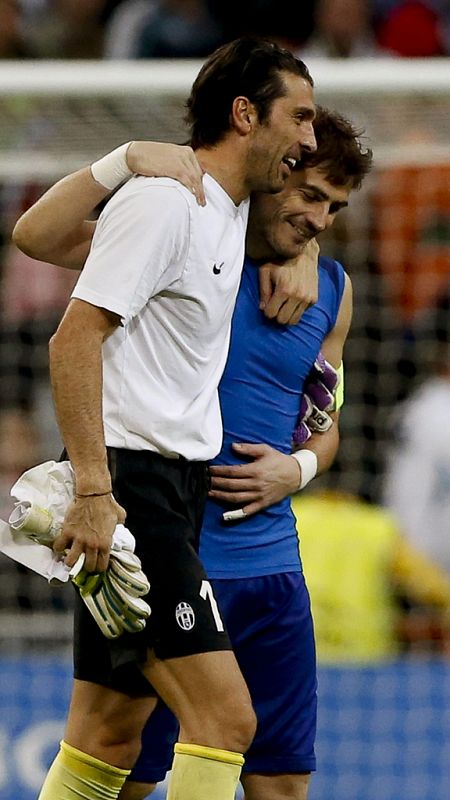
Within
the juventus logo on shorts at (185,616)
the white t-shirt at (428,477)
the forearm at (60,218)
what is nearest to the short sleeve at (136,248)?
the forearm at (60,218)

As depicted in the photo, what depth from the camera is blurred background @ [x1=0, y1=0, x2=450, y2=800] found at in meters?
5.03

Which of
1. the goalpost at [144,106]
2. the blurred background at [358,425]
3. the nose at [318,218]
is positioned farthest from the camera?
the blurred background at [358,425]

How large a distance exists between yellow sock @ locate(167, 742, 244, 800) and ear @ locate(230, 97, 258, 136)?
1.14m

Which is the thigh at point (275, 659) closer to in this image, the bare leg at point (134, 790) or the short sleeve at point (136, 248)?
the bare leg at point (134, 790)

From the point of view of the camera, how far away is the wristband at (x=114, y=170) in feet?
9.80

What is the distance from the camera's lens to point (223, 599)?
3.33 meters

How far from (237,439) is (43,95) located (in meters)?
1.94

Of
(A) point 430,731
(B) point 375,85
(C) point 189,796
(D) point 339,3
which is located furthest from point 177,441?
(D) point 339,3

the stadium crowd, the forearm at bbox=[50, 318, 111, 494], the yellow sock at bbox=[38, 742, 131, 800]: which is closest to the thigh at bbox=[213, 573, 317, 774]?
the yellow sock at bbox=[38, 742, 131, 800]

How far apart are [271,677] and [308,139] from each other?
1125 mm

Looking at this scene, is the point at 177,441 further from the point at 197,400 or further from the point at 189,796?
the point at 189,796

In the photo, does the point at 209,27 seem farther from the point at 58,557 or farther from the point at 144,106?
the point at 58,557

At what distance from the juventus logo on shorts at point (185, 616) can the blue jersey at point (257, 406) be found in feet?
1.29

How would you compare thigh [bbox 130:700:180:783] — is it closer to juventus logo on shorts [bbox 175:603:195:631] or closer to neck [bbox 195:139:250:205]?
juventus logo on shorts [bbox 175:603:195:631]
